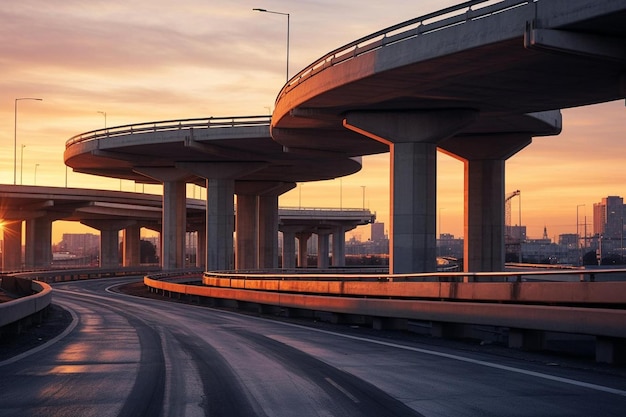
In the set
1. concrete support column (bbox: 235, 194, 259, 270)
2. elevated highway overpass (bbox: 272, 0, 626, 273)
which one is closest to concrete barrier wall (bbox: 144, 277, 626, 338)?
elevated highway overpass (bbox: 272, 0, 626, 273)

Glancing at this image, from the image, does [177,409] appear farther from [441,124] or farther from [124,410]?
[441,124]

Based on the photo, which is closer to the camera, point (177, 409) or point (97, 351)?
point (177, 409)

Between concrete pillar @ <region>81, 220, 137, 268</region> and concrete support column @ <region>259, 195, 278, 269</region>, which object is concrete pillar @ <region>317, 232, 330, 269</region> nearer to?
concrete pillar @ <region>81, 220, 137, 268</region>

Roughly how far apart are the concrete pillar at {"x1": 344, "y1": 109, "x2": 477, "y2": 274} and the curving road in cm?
1666

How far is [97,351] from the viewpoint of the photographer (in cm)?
1952

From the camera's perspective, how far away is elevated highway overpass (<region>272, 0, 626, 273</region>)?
80.9 ft

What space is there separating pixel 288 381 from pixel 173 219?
222ft

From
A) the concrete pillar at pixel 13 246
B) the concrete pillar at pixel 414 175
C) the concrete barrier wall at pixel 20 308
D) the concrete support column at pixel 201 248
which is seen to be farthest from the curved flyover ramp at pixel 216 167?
the concrete support column at pixel 201 248

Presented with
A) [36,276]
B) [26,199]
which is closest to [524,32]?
[36,276]

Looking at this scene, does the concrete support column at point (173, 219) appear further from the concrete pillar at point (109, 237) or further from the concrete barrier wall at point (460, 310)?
the concrete pillar at point (109, 237)

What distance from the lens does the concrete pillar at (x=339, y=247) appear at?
177 metres

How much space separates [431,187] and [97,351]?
72.3 ft

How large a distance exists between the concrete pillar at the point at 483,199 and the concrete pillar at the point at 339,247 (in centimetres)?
12496

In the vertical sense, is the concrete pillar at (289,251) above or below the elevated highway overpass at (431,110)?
below
